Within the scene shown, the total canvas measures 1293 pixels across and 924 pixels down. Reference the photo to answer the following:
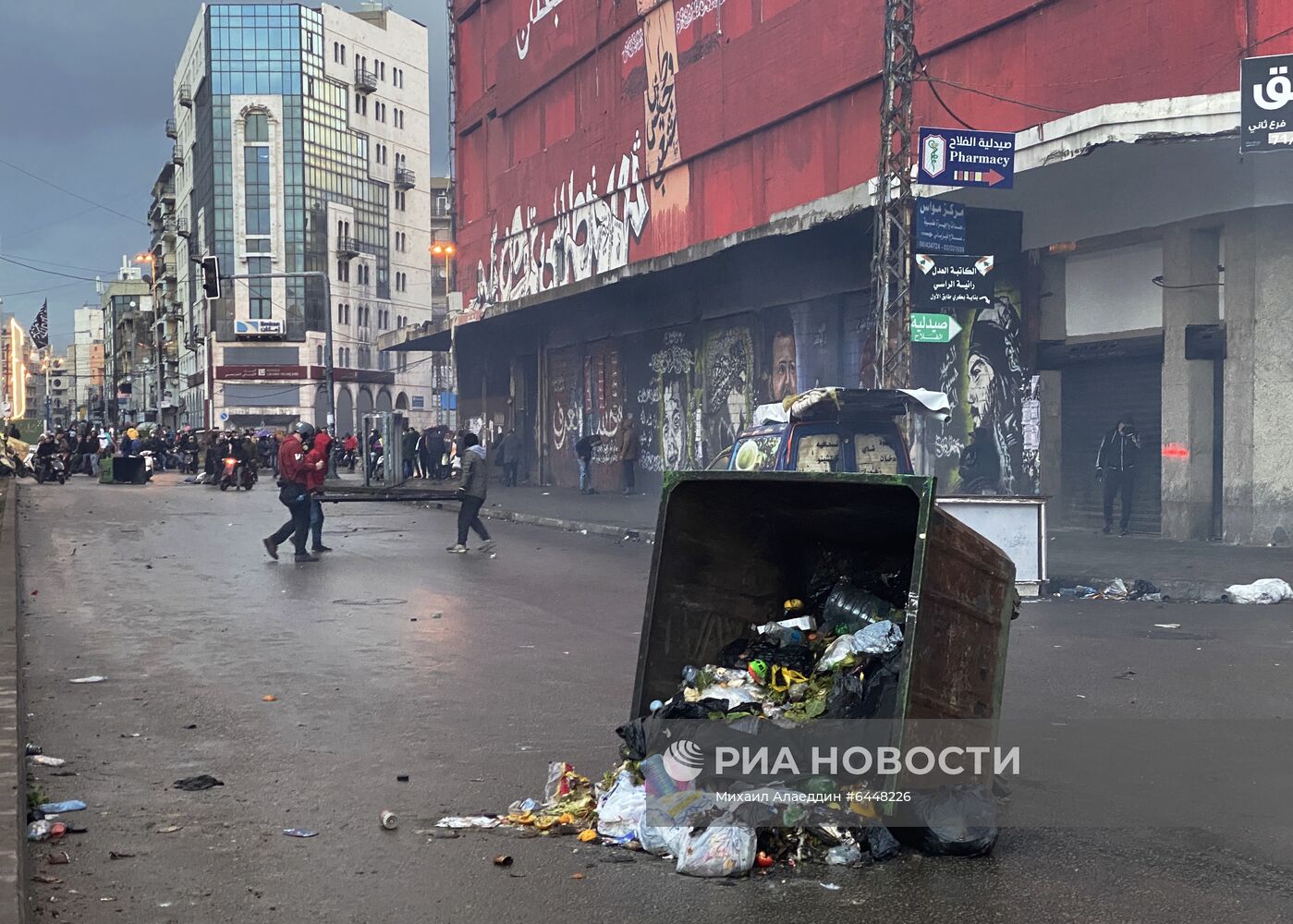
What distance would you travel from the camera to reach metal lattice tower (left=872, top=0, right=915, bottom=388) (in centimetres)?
1638

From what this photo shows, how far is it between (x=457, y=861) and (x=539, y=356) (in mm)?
34584

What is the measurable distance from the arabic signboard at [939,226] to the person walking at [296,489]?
25.8 ft

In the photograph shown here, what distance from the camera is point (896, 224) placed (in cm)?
1692

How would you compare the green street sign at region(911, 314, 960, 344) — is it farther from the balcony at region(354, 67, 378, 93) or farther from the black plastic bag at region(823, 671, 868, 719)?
the balcony at region(354, 67, 378, 93)

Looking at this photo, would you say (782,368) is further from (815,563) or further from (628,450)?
(815,563)

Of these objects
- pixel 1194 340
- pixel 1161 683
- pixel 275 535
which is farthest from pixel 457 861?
pixel 1194 340

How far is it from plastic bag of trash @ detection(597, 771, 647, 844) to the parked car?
841 cm

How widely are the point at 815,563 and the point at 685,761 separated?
56.2 inches

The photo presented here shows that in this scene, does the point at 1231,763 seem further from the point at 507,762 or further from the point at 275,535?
the point at 275,535

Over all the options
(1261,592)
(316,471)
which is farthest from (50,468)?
(1261,592)

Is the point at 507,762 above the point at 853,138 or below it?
below

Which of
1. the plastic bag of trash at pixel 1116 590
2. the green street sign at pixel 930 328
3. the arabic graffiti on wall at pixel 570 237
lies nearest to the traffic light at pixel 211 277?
the arabic graffiti on wall at pixel 570 237

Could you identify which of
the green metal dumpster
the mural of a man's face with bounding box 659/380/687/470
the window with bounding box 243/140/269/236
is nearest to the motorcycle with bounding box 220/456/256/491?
the mural of a man's face with bounding box 659/380/687/470

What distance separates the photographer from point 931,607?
5.01m
